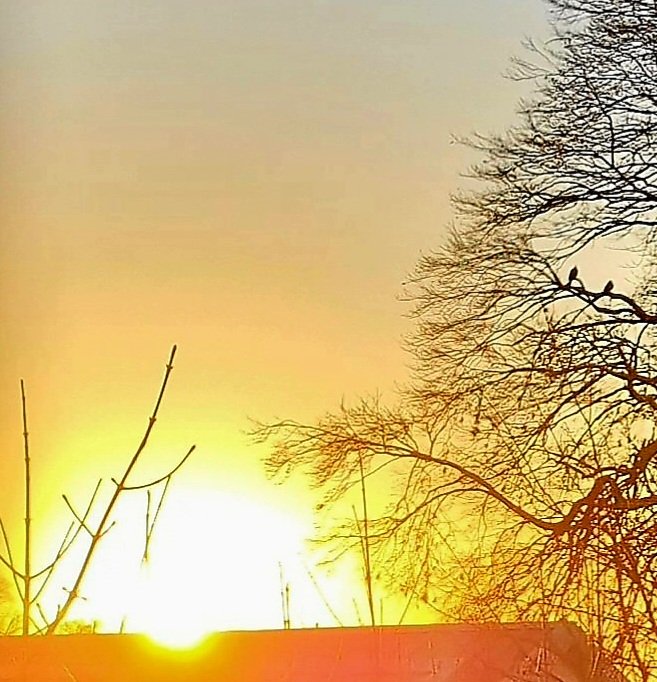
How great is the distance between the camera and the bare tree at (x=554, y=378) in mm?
3291

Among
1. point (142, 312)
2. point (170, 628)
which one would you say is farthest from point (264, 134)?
point (170, 628)

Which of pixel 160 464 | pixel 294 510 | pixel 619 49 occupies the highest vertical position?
pixel 619 49

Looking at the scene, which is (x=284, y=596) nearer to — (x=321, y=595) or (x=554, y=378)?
(x=321, y=595)

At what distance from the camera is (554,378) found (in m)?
3.68

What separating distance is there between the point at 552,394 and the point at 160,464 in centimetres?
213

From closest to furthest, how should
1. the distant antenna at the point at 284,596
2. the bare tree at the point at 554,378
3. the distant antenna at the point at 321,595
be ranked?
1. the bare tree at the point at 554,378
2. the distant antenna at the point at 284,596
3. the distant antenna at the point at 321,595

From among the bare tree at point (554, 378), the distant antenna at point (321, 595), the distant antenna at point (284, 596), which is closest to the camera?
the bare tree at point (554, 378)

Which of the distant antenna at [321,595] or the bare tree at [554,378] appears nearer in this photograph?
the bare tree at [554,378]

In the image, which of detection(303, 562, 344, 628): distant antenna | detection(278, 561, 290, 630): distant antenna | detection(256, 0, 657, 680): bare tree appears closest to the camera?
detection(256, 0, 657, 680): bare tree

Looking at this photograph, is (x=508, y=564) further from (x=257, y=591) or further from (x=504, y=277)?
(x=257, y=591)

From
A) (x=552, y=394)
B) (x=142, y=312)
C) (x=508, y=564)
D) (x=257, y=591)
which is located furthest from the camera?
(x=142, y=312)

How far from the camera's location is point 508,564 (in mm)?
3445

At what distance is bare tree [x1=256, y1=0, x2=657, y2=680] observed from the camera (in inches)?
130

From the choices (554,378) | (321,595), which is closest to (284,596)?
(321,595)
